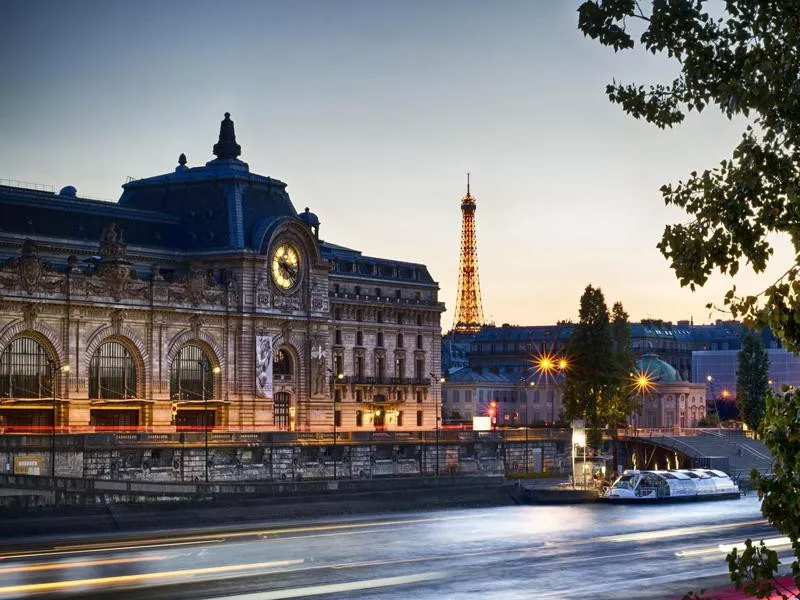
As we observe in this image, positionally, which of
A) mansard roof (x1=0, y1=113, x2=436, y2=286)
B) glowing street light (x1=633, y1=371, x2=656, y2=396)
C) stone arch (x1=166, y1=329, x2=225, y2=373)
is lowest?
glowing street light (x1=633, y1=371, x2=656, y2=396)

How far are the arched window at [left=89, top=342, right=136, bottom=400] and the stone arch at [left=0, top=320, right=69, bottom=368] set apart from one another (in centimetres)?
325

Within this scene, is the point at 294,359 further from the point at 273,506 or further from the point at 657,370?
the point at 657,370

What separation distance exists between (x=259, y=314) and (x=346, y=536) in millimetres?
60870

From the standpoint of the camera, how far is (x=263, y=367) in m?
127

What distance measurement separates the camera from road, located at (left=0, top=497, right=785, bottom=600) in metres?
49.1

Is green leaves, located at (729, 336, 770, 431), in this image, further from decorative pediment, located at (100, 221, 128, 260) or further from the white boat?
decorative pediment, located at (100, 221, 128, 260)

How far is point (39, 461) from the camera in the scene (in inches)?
3494

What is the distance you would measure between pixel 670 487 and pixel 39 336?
154ft

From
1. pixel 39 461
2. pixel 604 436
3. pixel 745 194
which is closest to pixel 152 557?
pixel 39 461

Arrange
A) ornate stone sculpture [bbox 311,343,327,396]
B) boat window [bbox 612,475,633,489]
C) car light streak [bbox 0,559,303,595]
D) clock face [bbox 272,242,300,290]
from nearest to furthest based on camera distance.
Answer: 1. car light streak [bbox 0,559,303,595]
2. boat window [bbox 612,475,633,489]
3. clock face [bbox 272,242,300,290]
4. ornate stone sculpture [bbox 311,343,327,396]

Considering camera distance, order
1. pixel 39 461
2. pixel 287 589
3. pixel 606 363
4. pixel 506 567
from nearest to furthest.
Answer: pixel 287 589 < pixel 506 567 < pixel 39 461 < pixel 606 363

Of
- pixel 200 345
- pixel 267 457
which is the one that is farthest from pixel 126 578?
pixel 200 345

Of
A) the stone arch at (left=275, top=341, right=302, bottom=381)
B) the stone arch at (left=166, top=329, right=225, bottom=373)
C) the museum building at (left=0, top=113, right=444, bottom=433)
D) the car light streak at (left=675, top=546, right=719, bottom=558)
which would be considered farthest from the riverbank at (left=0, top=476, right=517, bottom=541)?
the stone arch at (left=275, top=341, right=302, bottom=381)

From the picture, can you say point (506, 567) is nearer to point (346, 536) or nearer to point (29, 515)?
point (346, 536)
